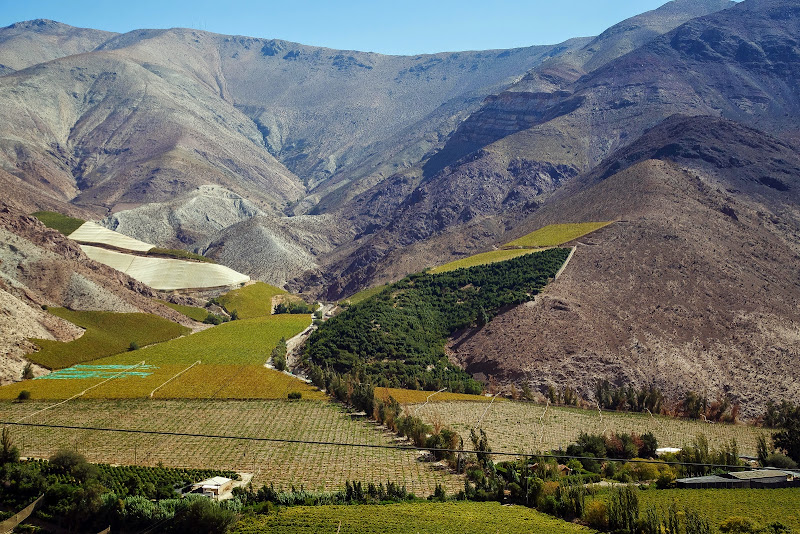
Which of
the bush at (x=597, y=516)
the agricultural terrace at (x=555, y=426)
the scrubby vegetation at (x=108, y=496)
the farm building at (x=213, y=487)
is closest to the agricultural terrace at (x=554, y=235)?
the agricultural terrace at (x=555, y=426)

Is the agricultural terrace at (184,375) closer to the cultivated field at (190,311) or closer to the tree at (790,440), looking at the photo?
the cultivated field at (190,311)

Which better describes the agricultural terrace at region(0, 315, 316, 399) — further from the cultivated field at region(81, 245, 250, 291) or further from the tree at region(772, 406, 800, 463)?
the cultivated field at region(81, 245, 250, 291)

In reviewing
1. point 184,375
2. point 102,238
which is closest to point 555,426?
point 184,375

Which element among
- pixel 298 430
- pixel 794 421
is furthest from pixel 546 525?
pixel 794 421

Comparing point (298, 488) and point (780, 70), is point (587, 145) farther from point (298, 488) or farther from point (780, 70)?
point (298, 488)

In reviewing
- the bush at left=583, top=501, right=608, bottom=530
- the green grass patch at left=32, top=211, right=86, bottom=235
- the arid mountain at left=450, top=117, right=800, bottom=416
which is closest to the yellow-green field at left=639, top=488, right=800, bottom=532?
the bush at left=583, top=501, right=608, bottom=530
